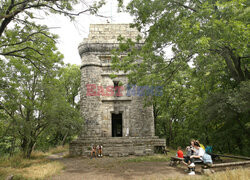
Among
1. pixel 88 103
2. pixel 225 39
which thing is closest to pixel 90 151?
pixel 88 103

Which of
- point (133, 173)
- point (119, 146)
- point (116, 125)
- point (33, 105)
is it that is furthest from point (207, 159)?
point (116, 125)

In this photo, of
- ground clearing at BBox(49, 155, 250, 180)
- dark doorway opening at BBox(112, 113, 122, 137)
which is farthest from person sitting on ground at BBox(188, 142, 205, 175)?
dark doorway opening at BBox(112, 113, 122, 137)

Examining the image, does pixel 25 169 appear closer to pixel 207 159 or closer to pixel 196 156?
pixel 196 156

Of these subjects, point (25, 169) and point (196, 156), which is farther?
point (25, 169)

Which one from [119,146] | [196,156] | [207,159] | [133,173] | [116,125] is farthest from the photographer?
[116,125]

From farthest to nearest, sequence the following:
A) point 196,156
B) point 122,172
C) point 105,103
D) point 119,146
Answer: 1. point 105,103
2. point 119,146
3. point 122,172
4. point 196,156

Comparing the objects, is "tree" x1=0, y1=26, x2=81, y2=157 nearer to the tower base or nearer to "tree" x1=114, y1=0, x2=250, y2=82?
the tower base

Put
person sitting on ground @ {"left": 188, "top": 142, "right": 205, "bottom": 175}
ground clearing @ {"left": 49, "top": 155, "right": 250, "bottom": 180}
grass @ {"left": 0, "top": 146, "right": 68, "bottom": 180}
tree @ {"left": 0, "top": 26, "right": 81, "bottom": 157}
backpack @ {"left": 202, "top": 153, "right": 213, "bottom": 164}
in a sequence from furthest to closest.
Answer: tree @ {"left": 0, "top": 26, "right": 81, "bottom": 157} → grass @ {"left": 0, "top": 146, "right": 68, "bottom": 180} → person sitting on ground @ {"left": 188, "top": 142, "right": 205, "bottom": 175} → backpack @ {"left": 202, "top": 153, "right": 213, "bottom": 164} → ground clearing @ {"left": 49, "top": 155, "right": 250, "bottom": 180}

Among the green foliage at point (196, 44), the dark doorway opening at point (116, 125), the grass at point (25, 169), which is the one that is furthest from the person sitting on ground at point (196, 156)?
the dark doorway opening at point (116, 125)

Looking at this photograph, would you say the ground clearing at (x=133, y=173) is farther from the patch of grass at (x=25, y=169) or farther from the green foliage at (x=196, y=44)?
the green foliage at (x=196, y=44)

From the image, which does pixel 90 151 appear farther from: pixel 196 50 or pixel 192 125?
pixel 192 125

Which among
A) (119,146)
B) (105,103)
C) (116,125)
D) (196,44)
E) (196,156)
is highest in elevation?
(196,44)

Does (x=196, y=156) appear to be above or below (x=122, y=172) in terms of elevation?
above

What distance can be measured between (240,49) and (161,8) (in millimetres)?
3753
